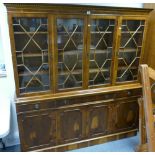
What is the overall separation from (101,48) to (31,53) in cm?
84

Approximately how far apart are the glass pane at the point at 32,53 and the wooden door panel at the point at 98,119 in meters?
0.70

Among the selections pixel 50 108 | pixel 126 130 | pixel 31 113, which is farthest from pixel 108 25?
pixel 126 130

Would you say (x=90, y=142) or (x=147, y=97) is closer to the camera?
(x=147, y=97)

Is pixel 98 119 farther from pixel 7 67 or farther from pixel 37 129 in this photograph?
pixel 7 67

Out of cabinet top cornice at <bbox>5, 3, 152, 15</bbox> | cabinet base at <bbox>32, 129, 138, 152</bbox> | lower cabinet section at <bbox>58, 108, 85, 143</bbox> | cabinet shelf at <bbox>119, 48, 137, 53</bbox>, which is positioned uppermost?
cabinet top cornice at <bbox>5, 3, 152, 15</bbox>

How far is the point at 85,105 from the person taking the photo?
6.81 ft

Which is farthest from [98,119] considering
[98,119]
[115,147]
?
[115,147]

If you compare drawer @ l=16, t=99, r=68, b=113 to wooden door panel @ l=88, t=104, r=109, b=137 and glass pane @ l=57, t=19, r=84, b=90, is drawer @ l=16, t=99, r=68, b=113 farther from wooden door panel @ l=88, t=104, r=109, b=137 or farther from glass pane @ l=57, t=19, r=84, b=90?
wooden door panel @ l=88, t=104, r=109, b=137

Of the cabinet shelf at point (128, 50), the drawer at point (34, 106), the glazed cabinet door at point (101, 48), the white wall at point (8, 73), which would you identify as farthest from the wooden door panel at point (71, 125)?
the cabinet shelf at point (128, 50)

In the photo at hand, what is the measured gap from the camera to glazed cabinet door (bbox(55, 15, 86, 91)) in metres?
1.77

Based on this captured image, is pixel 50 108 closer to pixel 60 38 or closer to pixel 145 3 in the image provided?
pixel 60 38

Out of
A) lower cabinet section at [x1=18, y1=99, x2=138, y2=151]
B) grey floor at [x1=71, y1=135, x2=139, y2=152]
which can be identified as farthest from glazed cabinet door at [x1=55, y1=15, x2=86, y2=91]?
grey floor at [x1=71, y1=135, x2=139, y2=152]

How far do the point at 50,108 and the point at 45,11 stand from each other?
1.07 m

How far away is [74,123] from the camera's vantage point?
212cm
